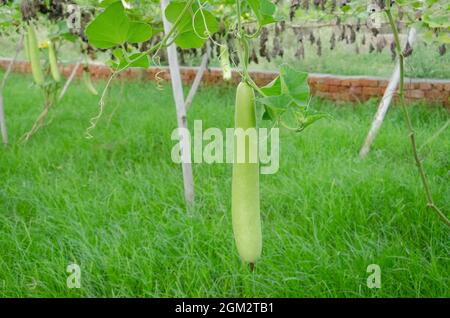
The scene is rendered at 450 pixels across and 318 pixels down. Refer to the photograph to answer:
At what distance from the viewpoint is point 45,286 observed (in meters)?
1.56

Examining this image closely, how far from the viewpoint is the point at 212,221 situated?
1819 mm

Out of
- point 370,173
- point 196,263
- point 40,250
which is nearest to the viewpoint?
point 196,263

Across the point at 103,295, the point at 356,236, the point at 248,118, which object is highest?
the point at 248,118

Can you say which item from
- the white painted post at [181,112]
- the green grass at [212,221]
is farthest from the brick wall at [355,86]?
the white painted post at [181,112]

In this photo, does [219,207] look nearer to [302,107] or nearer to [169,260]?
[169,260]

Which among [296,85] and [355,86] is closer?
[296,85]

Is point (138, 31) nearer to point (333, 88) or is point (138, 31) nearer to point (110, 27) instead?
point (110, 27)

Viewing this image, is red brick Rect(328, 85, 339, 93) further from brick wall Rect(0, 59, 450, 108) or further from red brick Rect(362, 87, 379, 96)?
red brick Rect(362, 87, 379, 96)

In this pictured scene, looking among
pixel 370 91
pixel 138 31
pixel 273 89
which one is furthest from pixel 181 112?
pixel 370 91

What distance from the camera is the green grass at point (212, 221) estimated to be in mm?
1523

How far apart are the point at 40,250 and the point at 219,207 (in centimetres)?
68

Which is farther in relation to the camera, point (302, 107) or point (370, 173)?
point (370, 173)

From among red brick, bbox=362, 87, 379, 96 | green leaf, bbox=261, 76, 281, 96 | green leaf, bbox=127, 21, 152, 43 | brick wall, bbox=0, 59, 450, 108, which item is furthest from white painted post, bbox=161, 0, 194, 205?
red brick, bbox=362, 87, 379, 96
